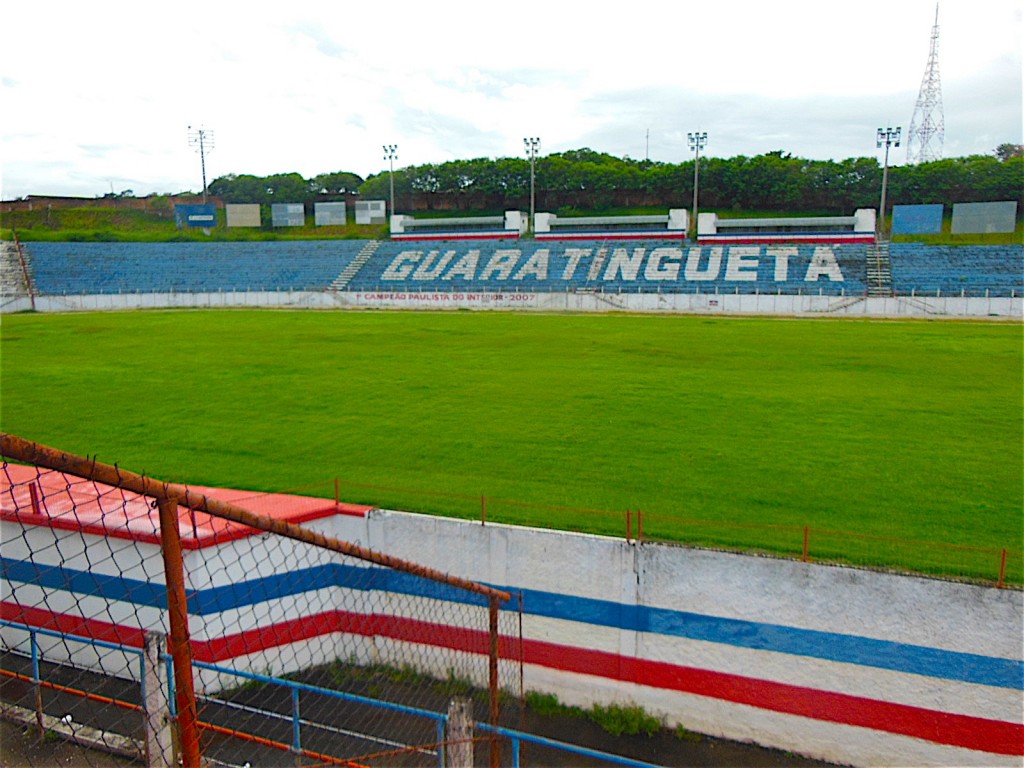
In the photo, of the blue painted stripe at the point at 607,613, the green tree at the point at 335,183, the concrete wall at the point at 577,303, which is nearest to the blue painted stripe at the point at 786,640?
the blue painted stripe at the point at 607,613

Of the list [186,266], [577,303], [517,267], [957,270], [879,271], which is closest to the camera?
[957,270]

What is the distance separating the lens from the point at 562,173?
69812 millimetres

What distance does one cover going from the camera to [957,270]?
132 feet

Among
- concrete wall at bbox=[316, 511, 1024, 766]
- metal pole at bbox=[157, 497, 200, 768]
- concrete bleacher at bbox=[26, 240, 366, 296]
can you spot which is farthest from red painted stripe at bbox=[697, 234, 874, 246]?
metal pole at bbox=[157, 497, 200, 768]

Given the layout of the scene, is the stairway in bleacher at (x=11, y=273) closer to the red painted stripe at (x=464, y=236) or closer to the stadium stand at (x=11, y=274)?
the stadium stand at (x=11, y=274)

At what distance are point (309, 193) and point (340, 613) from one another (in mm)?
76855

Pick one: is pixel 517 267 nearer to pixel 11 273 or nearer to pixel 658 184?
pixel 658 184

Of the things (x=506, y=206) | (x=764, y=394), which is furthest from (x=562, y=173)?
(x=764, y=394)

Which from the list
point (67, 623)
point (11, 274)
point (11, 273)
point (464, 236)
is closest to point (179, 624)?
point (67, 623)

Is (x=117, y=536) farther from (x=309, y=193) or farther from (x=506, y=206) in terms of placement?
(x=309, y=193)

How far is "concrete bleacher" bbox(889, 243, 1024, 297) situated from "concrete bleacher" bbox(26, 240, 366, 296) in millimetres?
36185

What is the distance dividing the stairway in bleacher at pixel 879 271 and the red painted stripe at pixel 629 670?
35.7 metres

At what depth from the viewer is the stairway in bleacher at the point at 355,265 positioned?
48719 mm

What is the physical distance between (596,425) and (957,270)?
35.9 m
